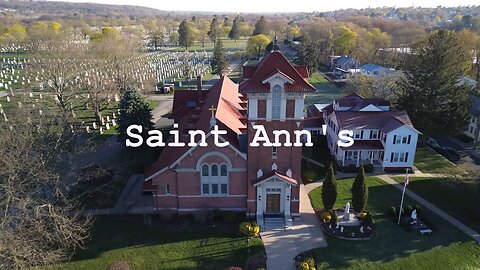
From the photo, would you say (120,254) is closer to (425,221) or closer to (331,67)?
(425,221)

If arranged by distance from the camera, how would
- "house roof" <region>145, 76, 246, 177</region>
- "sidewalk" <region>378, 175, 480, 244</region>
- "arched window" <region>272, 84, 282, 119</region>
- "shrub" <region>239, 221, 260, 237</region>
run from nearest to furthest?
"arched window" <region>272, 84, 282, 119</region>
"shrub" <region>239, 221, 260, 237</region>
"sidewalk" <region>378, 175, 480, 244</region>
"house roof" <region>145, 76, 246, 177</region>

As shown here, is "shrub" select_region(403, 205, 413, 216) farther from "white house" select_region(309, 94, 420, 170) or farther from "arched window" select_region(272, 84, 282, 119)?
"arched window" select_region(272, 84, 282, 119)

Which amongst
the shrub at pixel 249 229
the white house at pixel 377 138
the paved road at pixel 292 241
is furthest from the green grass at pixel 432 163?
the shrub at pixel 249 229

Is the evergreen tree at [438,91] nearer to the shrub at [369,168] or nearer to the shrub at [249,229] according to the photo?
the shrub at [369,168]

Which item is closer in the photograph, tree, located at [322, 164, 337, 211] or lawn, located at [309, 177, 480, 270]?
lawn, located at [309, 177, 480, 270]

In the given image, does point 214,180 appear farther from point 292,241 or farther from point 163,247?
point 292,241

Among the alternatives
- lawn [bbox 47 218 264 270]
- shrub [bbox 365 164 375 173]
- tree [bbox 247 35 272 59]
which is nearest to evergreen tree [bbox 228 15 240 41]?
tree [bbox 247 35 272 59]
